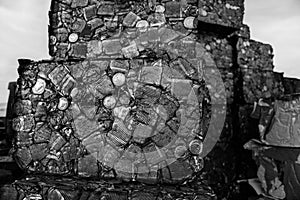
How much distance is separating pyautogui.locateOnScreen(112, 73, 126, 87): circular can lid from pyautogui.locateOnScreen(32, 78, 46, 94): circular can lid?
0.81 m

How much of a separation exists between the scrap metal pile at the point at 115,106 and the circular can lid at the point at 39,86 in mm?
11

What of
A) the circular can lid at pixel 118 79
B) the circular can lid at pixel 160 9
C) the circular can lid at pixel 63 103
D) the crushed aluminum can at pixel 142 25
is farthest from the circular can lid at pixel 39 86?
the circular can lid at pixel 160 9

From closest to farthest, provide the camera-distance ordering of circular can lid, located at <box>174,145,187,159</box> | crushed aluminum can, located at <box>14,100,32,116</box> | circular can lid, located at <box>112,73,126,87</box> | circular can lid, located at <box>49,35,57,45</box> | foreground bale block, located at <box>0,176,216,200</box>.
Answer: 1. foreground bale block, located at <box>0,176,216,200</box>
2. circular can lid, located at <box>174,145,187,159</box>
3. circular can lid, located at <box>112,73,126,87</box>
4. crushed aluminum can, located at <box>14,100,32,116</box>
5. circular can lid, located at <box>49,35,57,45</box>

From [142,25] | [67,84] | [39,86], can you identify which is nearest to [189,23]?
[142,25]

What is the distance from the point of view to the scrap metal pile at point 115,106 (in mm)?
3277

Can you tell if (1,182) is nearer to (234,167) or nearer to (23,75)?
(23,75)

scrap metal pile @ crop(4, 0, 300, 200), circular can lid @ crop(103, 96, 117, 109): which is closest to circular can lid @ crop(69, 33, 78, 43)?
scrap metal pile @ crop(4, 0, 300, 200)

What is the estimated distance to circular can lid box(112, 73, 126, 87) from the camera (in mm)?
3391

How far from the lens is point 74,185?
10.7 feet

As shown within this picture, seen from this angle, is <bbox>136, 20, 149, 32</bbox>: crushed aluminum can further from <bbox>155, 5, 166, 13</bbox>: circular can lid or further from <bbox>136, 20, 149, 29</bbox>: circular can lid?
<bbox>155, 5, 166, 13</bbox>: circular can lid

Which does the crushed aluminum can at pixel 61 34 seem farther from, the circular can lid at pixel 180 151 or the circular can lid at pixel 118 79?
the circular can lid at pixel 180 151

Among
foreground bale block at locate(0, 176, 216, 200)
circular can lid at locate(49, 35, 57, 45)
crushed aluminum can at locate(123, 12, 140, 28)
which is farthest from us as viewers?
circular can lid at locate(49, 35, 57, 45)

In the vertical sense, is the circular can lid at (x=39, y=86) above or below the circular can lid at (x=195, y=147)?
above

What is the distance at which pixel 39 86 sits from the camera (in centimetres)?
359
